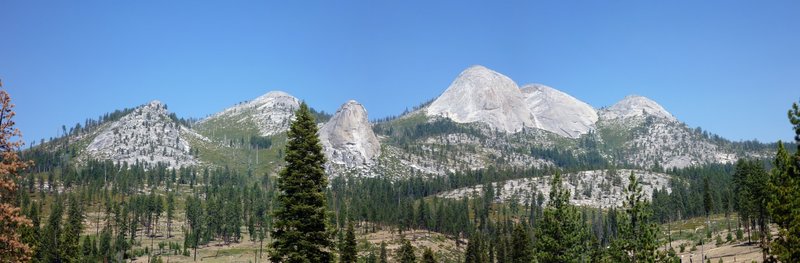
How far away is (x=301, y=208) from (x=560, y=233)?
3192cm

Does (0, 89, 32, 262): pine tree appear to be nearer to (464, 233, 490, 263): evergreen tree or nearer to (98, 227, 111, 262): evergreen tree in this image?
(464, 233, 490, 263): evergreen tree

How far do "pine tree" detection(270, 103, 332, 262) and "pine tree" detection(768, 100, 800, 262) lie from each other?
2784cm

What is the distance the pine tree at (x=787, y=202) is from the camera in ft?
118

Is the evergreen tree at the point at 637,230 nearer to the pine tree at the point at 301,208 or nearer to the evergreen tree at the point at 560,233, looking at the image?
the evergreen tree at the point at 560,233

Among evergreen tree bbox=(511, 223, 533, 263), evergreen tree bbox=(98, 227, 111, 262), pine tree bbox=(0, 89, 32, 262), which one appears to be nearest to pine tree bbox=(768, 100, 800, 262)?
pine tree bbox=(0, 89, 32, 262)

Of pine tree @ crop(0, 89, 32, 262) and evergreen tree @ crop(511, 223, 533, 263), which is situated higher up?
pine tree @ crop(0, 89, 32, 262)

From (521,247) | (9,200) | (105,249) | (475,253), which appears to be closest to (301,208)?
(9,200)

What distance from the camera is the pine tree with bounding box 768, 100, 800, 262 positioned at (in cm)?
3600

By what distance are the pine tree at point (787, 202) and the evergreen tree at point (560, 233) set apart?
19069 mm

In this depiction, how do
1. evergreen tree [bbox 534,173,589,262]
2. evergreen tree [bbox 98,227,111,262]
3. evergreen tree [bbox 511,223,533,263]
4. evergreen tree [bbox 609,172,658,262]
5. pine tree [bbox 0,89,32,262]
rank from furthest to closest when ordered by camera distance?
1. evergreen tree [bbox 98,227,111,262]
2. evergreen tree [bbox 511,223,533,263]
3. evergreen tree [bbox 534,173,589,262]
4. evergreen tree [bbox 609,172,658,262]
5. pine tree [bbox 0,89,32,262]

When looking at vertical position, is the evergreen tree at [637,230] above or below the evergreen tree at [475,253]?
above

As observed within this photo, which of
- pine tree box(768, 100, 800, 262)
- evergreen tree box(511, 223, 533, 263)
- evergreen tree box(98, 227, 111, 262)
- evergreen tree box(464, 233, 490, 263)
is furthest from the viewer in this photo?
evergreen tree box(98, 227, 111, 262)

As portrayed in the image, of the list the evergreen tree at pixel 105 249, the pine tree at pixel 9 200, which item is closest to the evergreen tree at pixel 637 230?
the pine tree at pixel 9 200

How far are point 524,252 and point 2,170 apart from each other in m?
79.7
